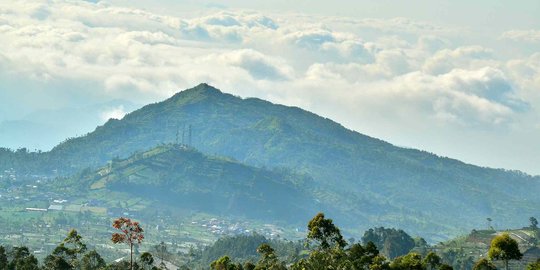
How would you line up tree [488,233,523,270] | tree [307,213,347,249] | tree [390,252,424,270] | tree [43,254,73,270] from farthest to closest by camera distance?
tree [43,254,73,270]
tree [307,213,347,249]
tree [390,252,424,270]
tree [488,233,523,270]

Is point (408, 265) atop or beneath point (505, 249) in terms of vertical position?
beneath

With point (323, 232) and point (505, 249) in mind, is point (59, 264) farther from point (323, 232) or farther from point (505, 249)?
point (505, 249)

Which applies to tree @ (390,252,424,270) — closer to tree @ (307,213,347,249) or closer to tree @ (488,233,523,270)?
tree @ (307,213,347,249)

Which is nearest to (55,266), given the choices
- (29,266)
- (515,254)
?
(29,266)

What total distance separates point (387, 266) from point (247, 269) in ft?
93.5

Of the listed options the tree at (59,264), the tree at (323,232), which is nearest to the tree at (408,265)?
the tree at (323,232)

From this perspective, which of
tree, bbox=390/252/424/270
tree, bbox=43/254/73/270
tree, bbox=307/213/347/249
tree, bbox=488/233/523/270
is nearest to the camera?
tree, bbox=488/233/523/270

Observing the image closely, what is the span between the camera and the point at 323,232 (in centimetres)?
17000

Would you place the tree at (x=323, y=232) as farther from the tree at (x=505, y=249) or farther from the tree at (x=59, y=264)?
the tree at (x=59, y=264)

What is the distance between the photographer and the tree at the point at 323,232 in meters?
168

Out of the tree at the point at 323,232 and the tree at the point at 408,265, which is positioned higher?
the tree at the point at 323,232

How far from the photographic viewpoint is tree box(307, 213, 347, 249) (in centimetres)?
16850

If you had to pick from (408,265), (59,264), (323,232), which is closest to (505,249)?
(408,265)

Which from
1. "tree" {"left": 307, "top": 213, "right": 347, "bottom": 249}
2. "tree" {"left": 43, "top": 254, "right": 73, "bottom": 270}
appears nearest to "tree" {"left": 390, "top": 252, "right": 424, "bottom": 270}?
"tree" {"left": 307, "top": 213, "right": 347, "bottom": 249}
